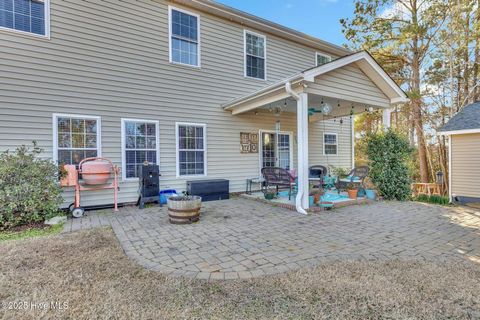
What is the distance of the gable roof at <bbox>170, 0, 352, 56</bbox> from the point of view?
7.41 metres

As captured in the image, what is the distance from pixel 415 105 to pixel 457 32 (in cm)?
346

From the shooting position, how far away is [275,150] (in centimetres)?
957

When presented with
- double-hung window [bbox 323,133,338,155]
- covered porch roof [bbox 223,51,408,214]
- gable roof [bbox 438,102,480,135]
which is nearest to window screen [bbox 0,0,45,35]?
covered porch roof [bbox 223,51,408,214]

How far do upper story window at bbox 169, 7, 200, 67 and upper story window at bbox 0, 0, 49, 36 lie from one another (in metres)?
2.98

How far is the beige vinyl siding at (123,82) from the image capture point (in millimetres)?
5465

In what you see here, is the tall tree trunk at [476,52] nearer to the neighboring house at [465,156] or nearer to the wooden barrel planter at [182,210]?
the neighboring house at [465,156]

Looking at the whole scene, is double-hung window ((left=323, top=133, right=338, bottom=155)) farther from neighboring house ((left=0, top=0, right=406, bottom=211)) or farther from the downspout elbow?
the downspout elbow

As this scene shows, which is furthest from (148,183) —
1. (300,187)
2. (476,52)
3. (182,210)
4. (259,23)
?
(476,52)

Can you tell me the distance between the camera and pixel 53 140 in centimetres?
566

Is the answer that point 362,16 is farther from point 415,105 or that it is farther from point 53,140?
point 53,140

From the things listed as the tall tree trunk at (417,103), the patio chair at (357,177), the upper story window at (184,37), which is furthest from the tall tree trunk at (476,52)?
the upper story window at (184,37)

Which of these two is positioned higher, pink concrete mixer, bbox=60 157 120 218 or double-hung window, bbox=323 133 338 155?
double-hung window, bbox=323 133 338 155

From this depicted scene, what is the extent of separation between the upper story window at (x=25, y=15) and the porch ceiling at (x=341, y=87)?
16.2 feet

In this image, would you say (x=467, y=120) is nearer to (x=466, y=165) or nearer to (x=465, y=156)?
(x=465, y=156)
